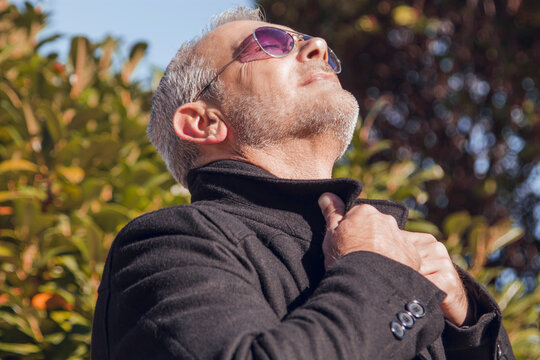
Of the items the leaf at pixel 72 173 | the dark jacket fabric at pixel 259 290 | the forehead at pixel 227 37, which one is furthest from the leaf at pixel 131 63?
the dark jacket fabric at pixel 259 290

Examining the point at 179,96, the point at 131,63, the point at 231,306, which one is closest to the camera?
the point at 231,306

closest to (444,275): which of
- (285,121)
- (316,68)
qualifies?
(285,121)

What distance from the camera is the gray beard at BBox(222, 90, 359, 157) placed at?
1.82 m

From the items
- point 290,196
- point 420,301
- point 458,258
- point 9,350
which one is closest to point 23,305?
point 9,350

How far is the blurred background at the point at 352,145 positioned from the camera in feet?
8.80

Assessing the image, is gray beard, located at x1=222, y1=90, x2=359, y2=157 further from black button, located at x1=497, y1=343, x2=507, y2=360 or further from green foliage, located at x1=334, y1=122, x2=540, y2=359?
green foliage, located at x1=334, y1=122, x2=540, y2=359

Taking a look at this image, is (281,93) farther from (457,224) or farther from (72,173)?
(457,224)

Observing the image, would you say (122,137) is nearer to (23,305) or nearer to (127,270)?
(23,305)

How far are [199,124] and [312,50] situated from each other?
0.42 meters

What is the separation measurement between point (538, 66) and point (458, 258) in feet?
7.09

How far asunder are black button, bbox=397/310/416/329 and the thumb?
1.03 feet

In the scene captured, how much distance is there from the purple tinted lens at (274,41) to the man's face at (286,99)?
23 millimetres

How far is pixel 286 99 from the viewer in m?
1.83

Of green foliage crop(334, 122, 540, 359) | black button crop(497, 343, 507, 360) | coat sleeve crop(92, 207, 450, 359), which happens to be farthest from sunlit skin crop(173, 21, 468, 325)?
green foliage crop(334, 122, 540, 359)
